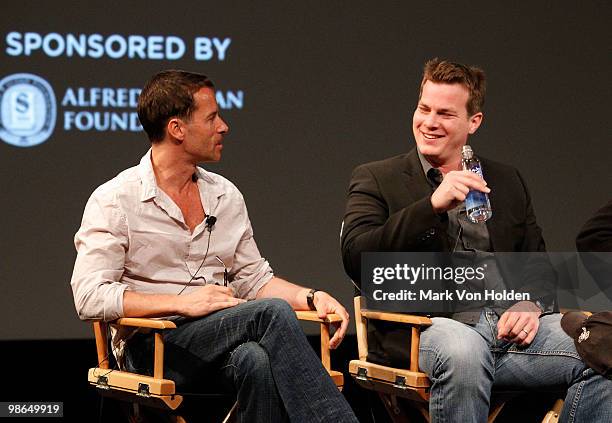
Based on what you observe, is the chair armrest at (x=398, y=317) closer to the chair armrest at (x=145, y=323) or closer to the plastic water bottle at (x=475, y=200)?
the plastic water bottle at (x=475, y=200)

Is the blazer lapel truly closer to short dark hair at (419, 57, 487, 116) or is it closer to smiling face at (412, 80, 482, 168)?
smiling face at (412, 80, 482, 168)

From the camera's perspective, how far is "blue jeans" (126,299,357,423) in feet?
9.26

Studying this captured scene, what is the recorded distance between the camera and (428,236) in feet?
10.0

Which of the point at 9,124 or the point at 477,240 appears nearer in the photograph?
the point at 477,240

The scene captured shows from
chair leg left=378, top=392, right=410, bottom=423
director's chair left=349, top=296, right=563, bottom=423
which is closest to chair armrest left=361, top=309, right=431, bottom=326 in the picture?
director's chair left=349, top=296, right=563, bottom=423

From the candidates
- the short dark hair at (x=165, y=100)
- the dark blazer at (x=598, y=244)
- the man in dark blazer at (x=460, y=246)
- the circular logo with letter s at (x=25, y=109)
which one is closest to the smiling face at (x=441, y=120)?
the man in dark blazer at (x=460, y=246)

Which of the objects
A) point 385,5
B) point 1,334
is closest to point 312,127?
point 385,5

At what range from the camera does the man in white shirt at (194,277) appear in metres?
2.86

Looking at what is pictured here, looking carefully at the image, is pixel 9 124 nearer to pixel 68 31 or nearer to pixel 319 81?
pixel 68 31

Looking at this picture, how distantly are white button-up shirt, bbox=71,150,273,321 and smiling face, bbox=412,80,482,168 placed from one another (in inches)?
26.4

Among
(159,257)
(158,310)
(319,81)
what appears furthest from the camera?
(319,81)

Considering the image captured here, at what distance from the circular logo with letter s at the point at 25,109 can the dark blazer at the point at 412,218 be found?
253 centimetres

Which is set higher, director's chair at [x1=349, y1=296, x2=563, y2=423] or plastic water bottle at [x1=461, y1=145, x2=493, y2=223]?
plastic water bottle at [x1=461, y1=145, x2=493, y2=223]

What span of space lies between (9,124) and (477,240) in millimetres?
2954
